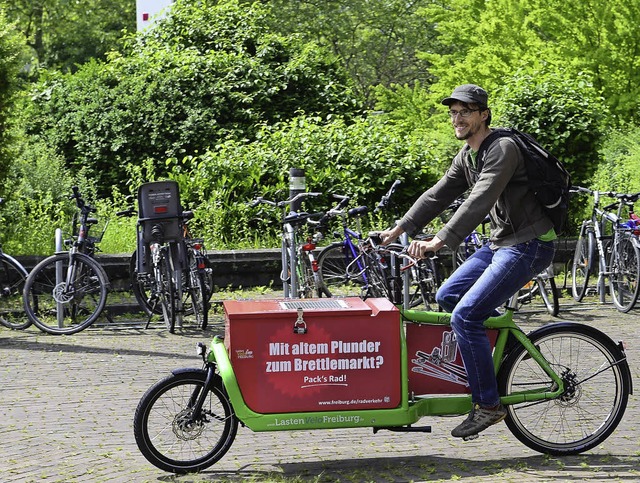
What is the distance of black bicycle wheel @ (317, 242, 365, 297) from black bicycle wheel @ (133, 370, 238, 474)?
5.77 meters

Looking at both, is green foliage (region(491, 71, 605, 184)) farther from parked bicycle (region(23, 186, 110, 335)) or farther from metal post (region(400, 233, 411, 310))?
parked bicycle (region(23, 186, 110, 335))

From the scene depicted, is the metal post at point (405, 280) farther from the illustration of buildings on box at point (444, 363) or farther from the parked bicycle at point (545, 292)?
the illustration of buildings on box at point (444, 363)

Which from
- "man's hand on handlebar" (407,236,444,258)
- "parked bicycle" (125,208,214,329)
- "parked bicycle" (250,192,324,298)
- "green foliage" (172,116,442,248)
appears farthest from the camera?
"green foliage" (172,116,442,248)

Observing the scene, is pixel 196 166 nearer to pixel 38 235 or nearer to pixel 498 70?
pixel 38 235

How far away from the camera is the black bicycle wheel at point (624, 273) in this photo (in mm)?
12469

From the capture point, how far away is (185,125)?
718 inches

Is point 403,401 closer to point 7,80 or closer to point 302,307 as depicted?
point 302,307

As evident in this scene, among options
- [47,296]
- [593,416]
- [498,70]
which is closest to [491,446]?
[593,416]

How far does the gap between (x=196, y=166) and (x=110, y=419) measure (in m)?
10.0

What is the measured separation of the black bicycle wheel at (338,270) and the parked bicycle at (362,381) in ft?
18.2

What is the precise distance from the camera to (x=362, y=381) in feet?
20.7

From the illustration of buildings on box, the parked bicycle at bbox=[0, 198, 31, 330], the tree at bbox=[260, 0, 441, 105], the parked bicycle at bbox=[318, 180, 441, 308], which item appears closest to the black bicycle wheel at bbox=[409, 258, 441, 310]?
the parked bicycle at bbox=[318, 180, 441, 308]

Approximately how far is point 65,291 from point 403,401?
594cm

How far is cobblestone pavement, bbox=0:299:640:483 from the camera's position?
6.23 m
